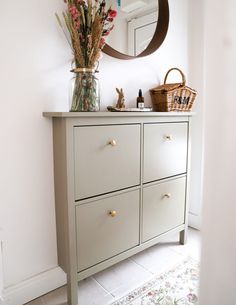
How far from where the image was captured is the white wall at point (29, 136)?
117 centimetres

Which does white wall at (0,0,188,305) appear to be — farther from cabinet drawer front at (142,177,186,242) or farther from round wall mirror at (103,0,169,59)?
cabinet drawer front at (142,177,186,242)

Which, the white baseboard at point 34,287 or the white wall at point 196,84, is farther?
the white wall at point 196,84

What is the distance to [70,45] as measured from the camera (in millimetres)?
1336

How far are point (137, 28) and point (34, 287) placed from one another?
1.74m

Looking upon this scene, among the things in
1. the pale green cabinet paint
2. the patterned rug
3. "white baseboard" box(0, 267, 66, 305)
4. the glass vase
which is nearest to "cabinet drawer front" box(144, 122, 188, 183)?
the pale green cabinet paint

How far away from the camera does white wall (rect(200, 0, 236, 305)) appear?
1.27ft

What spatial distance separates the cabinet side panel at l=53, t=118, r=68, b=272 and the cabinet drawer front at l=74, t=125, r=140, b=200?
2.4 inches

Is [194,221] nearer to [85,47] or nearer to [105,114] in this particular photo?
[105,114]

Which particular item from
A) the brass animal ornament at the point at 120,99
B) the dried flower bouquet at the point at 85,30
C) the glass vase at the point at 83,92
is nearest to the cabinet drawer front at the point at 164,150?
the brass animal ornament at the point at 120,99

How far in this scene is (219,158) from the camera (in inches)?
16.4

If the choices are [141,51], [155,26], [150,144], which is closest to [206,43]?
[150,144]

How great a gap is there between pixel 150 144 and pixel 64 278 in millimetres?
934

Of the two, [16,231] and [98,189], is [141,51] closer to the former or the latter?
[98,189]

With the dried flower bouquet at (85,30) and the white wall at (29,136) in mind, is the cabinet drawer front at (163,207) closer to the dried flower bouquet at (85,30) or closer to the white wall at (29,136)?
the white wall at (29,136)
